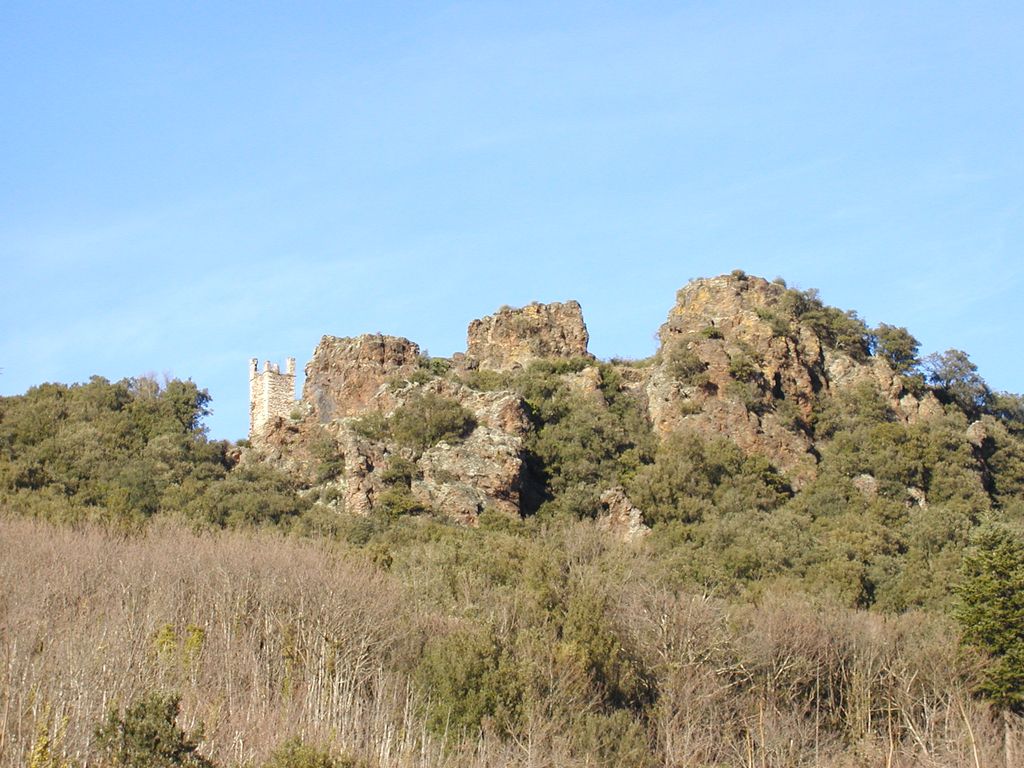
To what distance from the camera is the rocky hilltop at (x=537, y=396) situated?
54.8 meters

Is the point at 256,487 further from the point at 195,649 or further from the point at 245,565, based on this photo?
the point at 195,649

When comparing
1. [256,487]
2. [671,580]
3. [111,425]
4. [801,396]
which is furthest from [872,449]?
[111,425]

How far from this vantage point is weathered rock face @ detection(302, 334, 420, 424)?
61406 millimetres

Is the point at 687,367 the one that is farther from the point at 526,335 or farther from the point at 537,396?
the point at 526,335

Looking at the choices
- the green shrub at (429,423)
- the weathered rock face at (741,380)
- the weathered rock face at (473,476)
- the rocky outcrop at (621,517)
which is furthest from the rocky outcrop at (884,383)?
the green shrub at (429,423)

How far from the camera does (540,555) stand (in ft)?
129

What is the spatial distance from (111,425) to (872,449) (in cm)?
3035

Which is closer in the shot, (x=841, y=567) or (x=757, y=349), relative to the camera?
(x=841, y=567)

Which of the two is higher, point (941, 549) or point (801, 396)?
point (801, 396)

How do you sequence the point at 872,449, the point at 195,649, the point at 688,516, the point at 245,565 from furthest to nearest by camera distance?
→ the point at 872,449 → the point at 688,516 → the point at 245,565 → the point at 195,649

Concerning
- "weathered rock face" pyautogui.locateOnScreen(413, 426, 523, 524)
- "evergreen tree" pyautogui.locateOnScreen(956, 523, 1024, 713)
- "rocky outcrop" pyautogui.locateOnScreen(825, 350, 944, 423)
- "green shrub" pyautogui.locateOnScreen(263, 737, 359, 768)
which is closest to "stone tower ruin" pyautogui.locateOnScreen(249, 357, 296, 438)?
"weathered rock face" pyautogui.locateOnScreen(413, 426, 523, 524)

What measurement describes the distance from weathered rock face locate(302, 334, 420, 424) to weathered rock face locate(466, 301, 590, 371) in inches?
174

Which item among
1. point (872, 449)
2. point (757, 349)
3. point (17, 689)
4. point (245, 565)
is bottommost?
point (17, 689)

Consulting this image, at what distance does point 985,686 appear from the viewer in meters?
38.7
